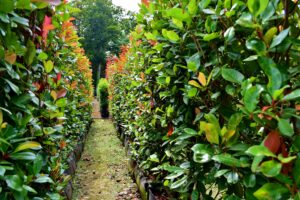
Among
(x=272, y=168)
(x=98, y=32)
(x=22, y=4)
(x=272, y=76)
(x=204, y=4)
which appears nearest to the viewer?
(x=272, y=168)

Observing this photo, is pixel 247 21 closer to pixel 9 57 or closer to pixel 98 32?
pixel 9 57

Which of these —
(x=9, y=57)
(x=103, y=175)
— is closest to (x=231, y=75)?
(x=9, y=57)

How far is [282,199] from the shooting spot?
1060 millimetres

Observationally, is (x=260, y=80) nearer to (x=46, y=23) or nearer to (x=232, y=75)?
(x=232, y=75)

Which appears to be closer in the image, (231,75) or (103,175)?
(231,75)

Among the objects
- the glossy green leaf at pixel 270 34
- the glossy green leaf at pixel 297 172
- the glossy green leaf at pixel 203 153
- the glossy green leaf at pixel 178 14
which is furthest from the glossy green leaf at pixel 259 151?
the glossy green leaf at pixel 178 14

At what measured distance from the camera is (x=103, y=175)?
221 inches

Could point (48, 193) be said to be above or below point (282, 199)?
below

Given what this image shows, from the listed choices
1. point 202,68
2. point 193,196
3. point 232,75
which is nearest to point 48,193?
point 193,196

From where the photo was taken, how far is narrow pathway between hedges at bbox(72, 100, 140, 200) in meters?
4.65

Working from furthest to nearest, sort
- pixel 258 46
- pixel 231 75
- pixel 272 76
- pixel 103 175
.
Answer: pixel 103 175, pixel 231 75, pixel 258 46, pixel 272 76

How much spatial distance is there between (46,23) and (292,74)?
146cm

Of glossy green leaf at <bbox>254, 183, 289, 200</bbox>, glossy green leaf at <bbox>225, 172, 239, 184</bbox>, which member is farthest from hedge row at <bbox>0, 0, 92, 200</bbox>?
glossy green leaf at <bbox>254, 183, 289, 200</bbox>

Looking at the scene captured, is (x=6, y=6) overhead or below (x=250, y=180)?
overhead
